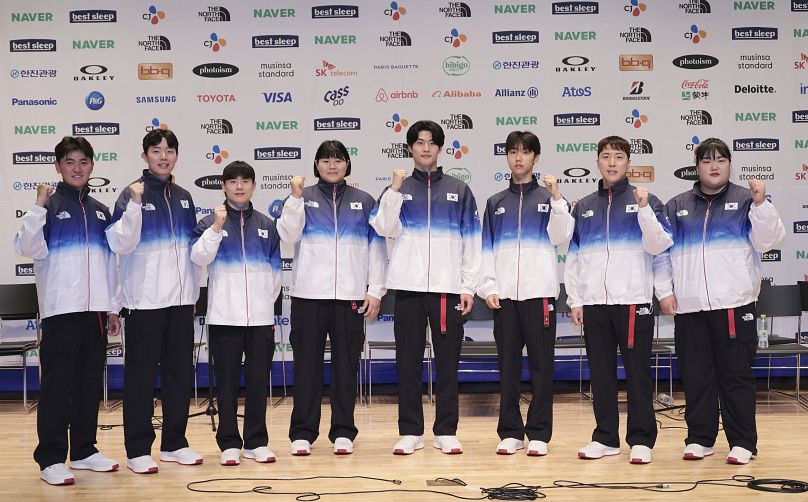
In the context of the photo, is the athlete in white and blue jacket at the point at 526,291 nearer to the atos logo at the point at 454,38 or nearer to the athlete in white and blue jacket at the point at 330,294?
the athlete in white and blue jacket at the point at 330,294

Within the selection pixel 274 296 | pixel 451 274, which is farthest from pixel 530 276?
pixel 274 296

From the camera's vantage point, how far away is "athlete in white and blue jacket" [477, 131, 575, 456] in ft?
15.9

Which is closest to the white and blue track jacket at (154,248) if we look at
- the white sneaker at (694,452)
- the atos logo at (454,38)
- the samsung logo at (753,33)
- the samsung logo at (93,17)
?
the white sneaker at (694,452)

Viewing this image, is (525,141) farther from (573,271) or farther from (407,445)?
(407,445)

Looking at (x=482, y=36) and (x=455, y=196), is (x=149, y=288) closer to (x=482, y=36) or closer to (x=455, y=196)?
(x=455, y=196)

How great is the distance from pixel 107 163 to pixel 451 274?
408 cm

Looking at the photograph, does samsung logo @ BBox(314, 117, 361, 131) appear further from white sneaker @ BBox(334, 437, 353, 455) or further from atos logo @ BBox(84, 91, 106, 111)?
white sneaker @ BBox(334, 437, 353, 455)

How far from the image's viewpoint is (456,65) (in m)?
7.53

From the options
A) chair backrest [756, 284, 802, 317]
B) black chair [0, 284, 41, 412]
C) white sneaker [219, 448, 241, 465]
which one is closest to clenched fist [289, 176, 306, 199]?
white sneaker [219, 448, 241, 465]

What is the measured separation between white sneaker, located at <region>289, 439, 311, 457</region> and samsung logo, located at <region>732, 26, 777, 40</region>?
553 centimetres

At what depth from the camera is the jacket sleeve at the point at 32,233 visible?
4242mm

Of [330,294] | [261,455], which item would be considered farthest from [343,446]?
[330,294]

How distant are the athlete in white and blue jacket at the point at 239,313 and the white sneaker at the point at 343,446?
388mm

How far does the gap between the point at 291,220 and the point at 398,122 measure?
299cm
